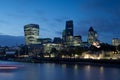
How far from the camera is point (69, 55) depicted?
17900 centimetres

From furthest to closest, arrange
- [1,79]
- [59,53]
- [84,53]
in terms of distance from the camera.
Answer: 1. [59,53]
2. [84,53]
3. [1,79]

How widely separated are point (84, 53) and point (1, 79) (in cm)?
11622

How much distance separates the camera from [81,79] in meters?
60.6

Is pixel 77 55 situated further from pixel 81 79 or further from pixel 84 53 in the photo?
pixel 81 79

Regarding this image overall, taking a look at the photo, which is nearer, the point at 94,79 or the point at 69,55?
the point at 94,79

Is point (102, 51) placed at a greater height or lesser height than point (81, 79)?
greater

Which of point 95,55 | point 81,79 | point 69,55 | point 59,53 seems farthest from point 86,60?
point 81,79

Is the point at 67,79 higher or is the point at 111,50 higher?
the point at 111,50

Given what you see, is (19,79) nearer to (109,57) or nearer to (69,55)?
(109,57)

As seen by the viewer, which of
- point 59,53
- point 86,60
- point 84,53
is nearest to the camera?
point 86,60

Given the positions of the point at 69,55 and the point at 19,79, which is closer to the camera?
the point at 19,79

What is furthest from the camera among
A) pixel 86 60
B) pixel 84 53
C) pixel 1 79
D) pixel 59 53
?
pixel 59 53

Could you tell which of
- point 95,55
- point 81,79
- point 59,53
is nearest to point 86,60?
point 95,55

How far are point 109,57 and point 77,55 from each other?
77.1 ft
